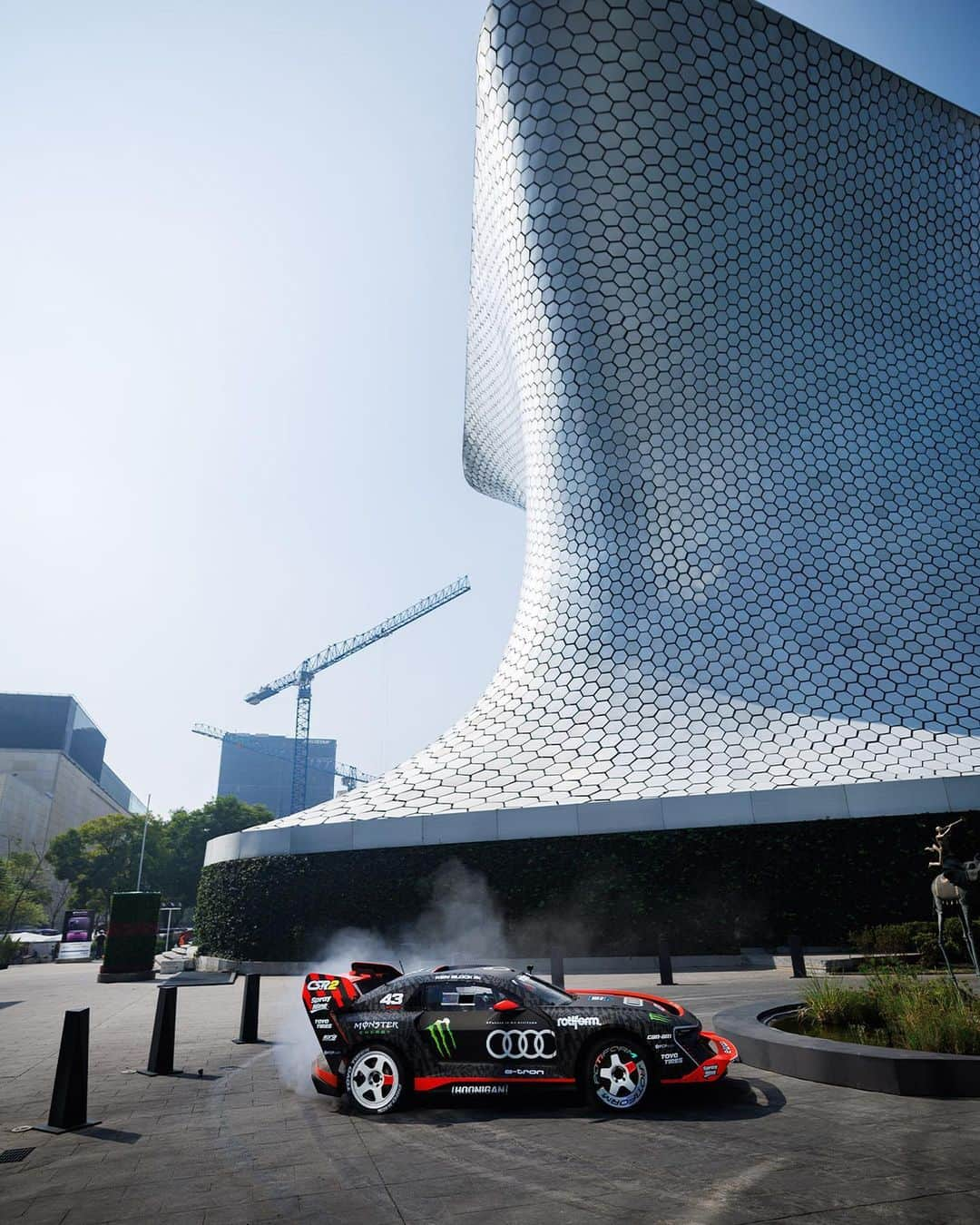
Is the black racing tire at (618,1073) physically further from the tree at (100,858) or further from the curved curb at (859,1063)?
the tree at (100,858)

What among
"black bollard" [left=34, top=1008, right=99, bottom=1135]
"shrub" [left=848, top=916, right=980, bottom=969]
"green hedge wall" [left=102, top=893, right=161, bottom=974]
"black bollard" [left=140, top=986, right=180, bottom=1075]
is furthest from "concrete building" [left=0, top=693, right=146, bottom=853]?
"black bollard" [left=34, top=1008, right=99, bottom=1135]

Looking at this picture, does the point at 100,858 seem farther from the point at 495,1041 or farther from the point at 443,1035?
the point at 495,1041

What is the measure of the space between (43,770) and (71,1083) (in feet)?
324

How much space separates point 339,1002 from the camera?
6.59 metres

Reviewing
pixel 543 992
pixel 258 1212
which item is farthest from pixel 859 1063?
pixel 258 1212

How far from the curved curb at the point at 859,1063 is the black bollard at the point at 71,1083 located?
5.57 meters

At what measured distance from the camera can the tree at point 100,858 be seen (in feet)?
221

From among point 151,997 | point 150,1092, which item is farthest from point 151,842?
point 150,1092

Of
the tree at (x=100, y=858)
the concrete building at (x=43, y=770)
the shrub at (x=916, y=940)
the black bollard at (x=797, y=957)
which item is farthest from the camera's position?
the concrete building at (x=43, y=770)

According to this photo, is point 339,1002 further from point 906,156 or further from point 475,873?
point 906,156

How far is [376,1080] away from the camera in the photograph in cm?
638

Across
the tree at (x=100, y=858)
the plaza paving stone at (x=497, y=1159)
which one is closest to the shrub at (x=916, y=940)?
the plaza paving stone at (x=497, y=1159)

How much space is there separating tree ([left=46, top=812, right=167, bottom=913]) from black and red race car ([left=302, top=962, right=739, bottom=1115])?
224ft

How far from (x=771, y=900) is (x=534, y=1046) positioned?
1327 cm
